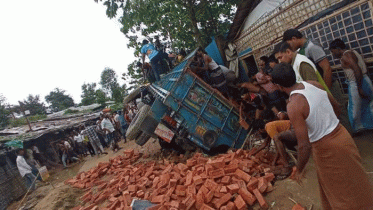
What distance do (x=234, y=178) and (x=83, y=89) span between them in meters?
44.2

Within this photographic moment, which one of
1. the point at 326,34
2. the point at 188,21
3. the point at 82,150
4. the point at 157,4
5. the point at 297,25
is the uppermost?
the point at 157,4

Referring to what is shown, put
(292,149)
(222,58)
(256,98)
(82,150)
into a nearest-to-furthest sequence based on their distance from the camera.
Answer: (292,149), (256,98), (222,58), (82,150)

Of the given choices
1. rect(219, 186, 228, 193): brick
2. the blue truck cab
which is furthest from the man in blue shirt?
rect(219, 186, 228, 193): brick

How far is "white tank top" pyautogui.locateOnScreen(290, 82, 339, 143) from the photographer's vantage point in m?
1.80

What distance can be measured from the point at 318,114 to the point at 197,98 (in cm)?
337

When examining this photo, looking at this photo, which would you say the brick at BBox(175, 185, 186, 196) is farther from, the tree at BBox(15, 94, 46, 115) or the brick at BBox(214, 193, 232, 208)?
the tree at BBox(15, 94, 46, 115)

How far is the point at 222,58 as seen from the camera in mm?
10172

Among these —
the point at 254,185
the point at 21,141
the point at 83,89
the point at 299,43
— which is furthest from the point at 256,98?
the point at 83,89

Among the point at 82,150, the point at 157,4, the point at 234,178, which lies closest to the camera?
the point at 234,178

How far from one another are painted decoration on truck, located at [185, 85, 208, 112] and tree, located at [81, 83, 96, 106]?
3284 centimetres

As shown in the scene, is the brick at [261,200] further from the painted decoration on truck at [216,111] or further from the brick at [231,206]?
the painted decoration on truck at [216,111]

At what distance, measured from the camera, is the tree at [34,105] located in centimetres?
3745

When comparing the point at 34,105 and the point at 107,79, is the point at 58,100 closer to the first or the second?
the point at 34,105

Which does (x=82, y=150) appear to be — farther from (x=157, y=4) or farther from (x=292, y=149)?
Answer: (x=292, y=149)
